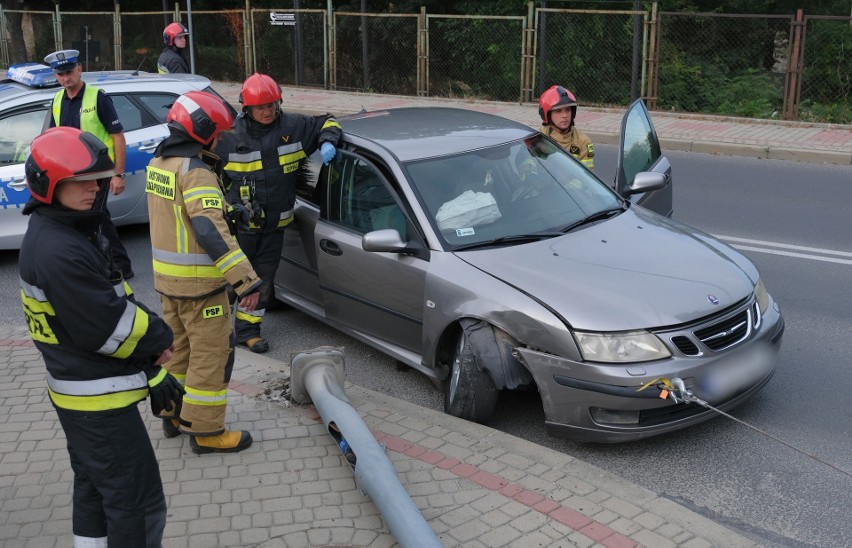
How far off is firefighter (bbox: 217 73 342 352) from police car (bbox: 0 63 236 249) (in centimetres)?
287

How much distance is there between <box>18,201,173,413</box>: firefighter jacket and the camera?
3369 mm

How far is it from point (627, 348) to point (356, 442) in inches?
56.4

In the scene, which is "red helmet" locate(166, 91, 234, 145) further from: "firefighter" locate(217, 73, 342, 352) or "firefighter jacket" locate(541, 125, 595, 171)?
"firefighter jacket" locate(541, 125, 595, 171)

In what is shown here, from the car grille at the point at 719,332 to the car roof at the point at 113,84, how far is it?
645 cm

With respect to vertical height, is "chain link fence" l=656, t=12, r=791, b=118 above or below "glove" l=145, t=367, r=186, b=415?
above

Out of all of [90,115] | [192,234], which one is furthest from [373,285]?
[90,115]

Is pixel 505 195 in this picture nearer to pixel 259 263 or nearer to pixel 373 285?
pixel 373 285

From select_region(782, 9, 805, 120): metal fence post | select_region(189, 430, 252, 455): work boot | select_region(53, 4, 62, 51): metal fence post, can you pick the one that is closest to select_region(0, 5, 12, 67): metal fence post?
select_region(53, 4, 62, 51): metal fence post

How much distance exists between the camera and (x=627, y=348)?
15.8 feet

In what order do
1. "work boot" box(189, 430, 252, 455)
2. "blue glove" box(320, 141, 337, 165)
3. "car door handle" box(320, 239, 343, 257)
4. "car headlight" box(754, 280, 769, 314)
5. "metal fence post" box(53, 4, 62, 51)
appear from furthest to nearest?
"metal fence post" box(53, 4, 62, 51) → "blue glove" box(320, 141, 337, 165) → "car door handle" box(320, 239, 343, 257) → "car headlight" box(754, 280, 769, 314) → "work boot" box(189, 430, 252, 455)

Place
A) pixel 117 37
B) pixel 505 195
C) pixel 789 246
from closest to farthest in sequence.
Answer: pixel 505 195
pixel 789 246
pixel 117 37

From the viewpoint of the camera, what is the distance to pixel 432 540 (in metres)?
3.83

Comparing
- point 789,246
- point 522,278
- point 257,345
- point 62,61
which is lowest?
point 257,345

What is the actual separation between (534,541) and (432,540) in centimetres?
52
